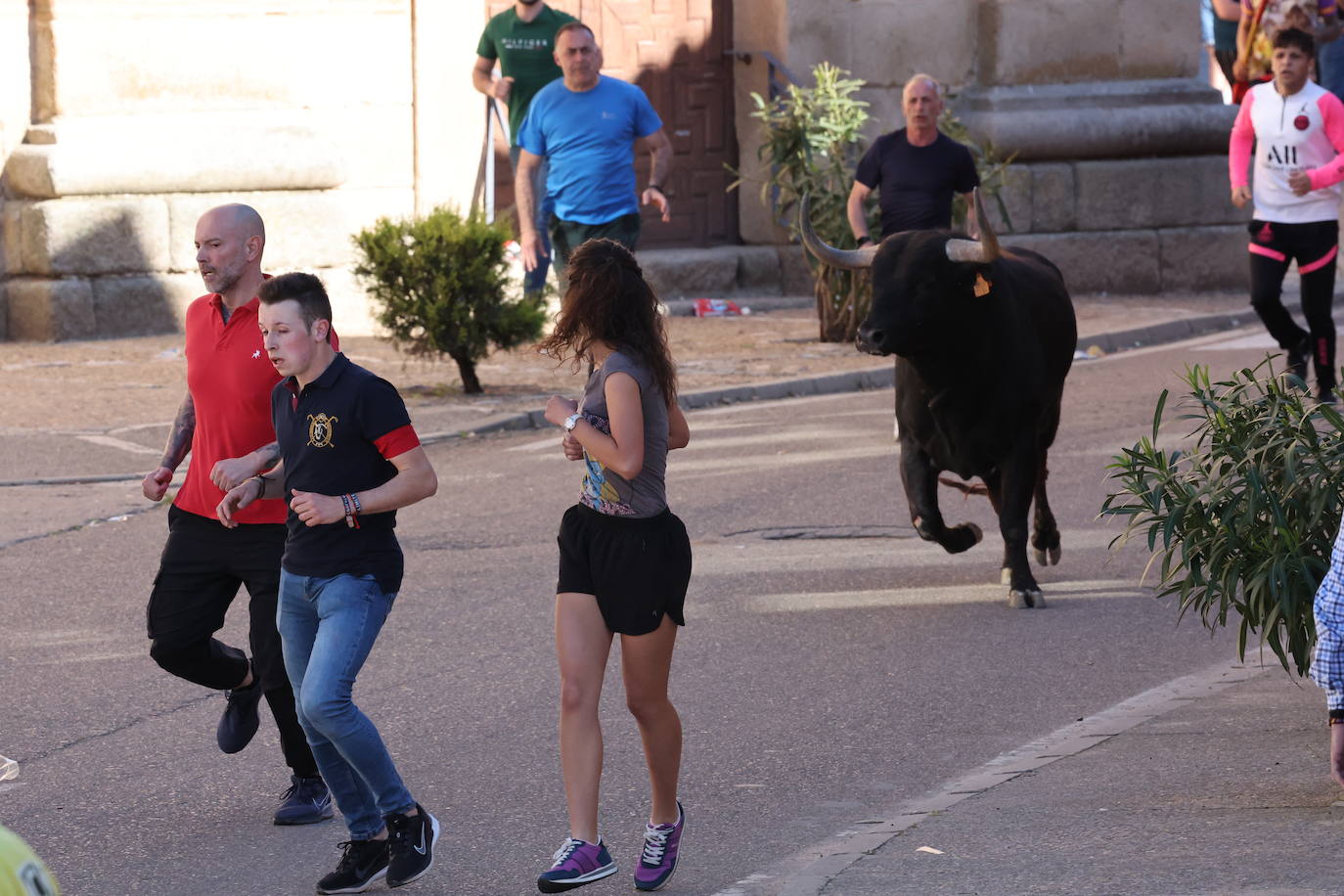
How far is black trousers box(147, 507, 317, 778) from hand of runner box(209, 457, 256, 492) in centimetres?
28

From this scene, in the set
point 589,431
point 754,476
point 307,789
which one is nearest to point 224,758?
point 307,789

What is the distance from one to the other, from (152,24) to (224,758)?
37.5ft

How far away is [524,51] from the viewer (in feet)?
50.0

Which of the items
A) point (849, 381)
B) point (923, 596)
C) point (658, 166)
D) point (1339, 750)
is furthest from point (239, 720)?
point (849, 381)

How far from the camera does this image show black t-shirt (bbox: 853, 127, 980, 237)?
36.3ft

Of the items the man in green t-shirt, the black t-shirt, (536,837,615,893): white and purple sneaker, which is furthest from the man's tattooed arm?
the man in green t-shirt

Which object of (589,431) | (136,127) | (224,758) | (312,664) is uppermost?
(136,127)

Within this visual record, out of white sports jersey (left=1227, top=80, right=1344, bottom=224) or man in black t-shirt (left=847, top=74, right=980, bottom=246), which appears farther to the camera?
white sports jersey (left=1227, top=80, right=1344, bottom=224)

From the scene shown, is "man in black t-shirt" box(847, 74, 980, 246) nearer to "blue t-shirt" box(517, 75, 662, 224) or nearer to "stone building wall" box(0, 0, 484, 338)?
"blue t-shirt" box(517, 75, 662, 224)

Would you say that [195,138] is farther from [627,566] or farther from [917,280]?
[627,566]

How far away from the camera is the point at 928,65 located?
19266 millimetres

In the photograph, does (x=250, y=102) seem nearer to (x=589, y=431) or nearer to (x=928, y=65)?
(x=928, y=65)

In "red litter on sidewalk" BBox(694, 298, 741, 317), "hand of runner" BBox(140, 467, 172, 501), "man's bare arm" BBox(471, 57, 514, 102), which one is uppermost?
"man's bare arm" BBox(471, 57, 514, 102)

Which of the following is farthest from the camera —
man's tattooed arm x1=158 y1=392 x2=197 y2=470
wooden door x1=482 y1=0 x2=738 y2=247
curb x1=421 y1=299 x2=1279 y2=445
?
wooden door x1=482 y1=0 x2=738 y2=247
